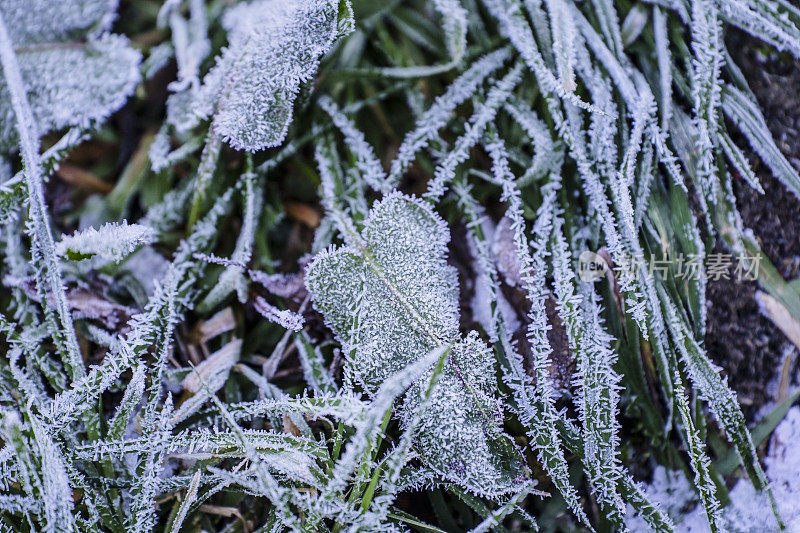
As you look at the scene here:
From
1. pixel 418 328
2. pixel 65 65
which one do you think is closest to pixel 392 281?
pixel 418 328

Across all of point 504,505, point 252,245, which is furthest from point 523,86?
point 504,505

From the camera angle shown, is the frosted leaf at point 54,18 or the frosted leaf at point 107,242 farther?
the frosted leaf at point 54,18

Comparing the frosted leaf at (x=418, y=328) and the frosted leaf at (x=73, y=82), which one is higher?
the frosted leaf at (x=73, y=82)

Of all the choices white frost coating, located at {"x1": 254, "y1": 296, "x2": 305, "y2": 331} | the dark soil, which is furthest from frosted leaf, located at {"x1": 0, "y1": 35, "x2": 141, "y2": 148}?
the dark soil

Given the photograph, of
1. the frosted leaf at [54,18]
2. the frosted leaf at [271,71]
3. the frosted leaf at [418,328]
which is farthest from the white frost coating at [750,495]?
the frosted leaf at [54,18]

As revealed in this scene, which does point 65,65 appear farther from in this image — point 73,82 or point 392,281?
point 392,281

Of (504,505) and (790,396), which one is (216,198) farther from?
(790,396)

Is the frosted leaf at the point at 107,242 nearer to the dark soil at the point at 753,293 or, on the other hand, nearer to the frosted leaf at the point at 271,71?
the frosted leaf at the point at 271,71
